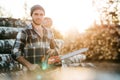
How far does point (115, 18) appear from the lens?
61.6 ft

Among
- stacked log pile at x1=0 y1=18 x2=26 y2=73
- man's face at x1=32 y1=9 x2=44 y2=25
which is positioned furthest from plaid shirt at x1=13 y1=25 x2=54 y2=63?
stacked log pile at x1=0 y1=18 x2=26 y2=73

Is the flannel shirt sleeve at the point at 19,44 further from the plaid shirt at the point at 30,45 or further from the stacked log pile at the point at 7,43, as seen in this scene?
the stacked log pile at the point at 7,43

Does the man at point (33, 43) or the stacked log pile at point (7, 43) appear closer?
the man at point (33, 43)

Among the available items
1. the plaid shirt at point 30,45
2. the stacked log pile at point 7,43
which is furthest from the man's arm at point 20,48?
the stacked log pile at point 7,43

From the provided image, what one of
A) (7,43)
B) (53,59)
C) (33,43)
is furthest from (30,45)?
(7,43)

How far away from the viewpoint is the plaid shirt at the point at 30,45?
4.44 meters

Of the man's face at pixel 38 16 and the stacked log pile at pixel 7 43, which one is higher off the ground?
the man's face at pixel 38 16

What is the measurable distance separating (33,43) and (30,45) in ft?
0.16

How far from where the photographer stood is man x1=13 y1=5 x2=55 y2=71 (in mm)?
4438

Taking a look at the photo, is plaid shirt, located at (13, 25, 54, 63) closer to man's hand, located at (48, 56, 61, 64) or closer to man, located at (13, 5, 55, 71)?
man, located at (13, 5, 55, 71)

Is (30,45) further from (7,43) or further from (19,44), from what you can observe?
(7,43)

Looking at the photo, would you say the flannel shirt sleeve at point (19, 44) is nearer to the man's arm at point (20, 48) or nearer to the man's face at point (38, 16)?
the man's arm at point (20, 48)

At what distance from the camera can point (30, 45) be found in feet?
14.7

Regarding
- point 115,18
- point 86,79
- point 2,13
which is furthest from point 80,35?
point 86,79
